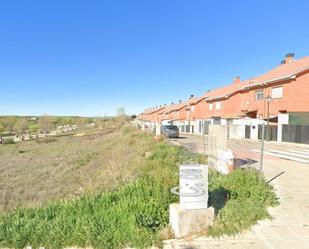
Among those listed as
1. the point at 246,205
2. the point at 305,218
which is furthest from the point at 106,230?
the point at 305,218

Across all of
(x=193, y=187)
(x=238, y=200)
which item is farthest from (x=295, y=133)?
(x=193, y=187)

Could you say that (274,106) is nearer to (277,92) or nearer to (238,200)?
(277,92)

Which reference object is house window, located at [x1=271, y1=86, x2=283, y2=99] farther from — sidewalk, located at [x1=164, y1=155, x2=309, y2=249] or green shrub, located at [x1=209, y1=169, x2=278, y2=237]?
green shrub, located at [x1=209, y1=169, x2=278, y2=237]

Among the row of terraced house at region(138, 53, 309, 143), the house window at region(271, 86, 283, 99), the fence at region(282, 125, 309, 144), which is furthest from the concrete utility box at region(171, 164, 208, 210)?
the house window at region(271, 86, 283, 99)

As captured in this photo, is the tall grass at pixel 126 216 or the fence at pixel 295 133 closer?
the tall grass at pixel 126 216

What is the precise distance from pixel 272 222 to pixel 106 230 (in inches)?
118

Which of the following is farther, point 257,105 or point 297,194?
point 257,105

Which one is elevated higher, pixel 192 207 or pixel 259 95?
pixel 259 95

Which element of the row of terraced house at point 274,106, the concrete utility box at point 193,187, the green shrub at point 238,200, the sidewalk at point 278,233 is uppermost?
the row of terraced house at point 274,106

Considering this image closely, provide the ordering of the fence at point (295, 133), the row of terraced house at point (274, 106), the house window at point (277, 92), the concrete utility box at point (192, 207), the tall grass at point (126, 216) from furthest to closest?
the house window at point (277, 92), the row of terraced house at point (274, 106), the fence at point (295, 133), the concrete utility box at point (192, 207), the tall grass at point (126, 216)

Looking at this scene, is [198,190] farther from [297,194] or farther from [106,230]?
[297,194]

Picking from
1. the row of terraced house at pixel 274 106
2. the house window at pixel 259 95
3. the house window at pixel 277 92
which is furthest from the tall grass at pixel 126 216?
the house window at pixel 259 95

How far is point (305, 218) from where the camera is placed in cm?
526

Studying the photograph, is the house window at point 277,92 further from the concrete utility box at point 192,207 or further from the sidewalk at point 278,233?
the concrete utility box at point 192,207
